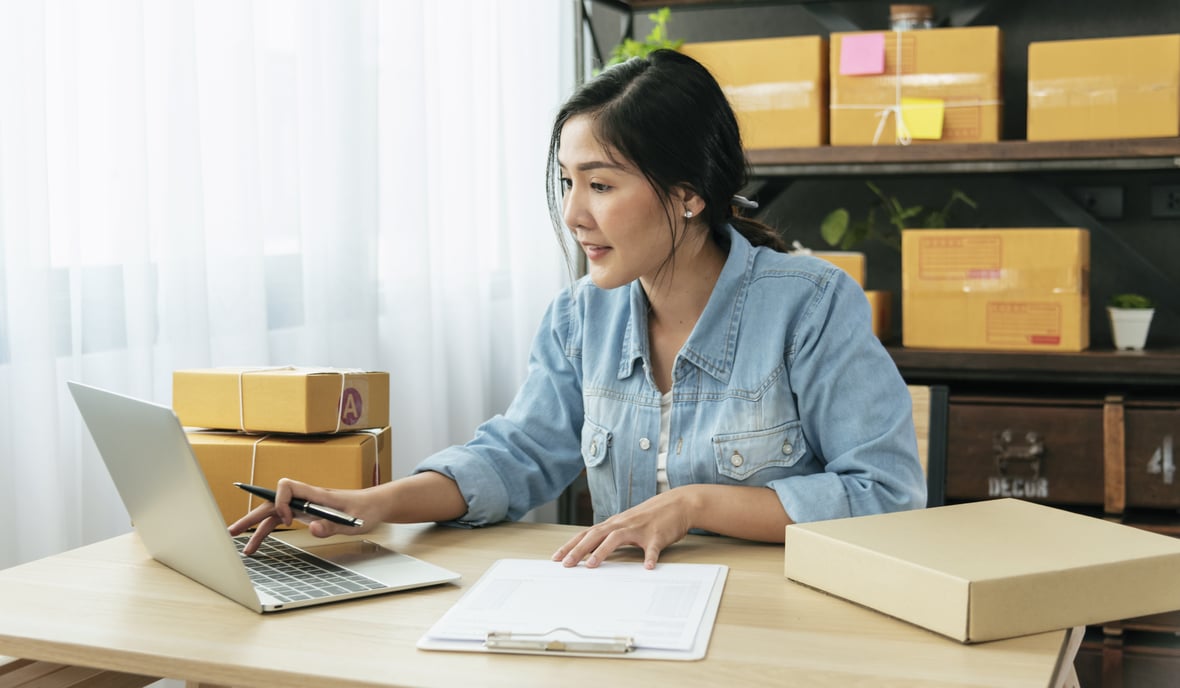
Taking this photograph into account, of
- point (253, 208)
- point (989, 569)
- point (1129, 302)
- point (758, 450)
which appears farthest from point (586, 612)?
point (1129, 302)

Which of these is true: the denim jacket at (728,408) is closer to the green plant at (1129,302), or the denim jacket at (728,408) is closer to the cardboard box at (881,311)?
the cardboard box at (881,311)

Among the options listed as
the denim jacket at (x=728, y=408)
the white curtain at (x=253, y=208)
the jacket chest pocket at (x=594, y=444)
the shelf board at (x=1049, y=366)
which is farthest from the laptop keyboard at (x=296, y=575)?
the shelf board at (x=1049, y=366)

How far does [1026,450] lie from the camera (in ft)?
7.99

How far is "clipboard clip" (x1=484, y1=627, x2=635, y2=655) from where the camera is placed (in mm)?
885

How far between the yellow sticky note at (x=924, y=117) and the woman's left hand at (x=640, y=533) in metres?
1.52

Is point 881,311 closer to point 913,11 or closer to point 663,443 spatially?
point 913,11

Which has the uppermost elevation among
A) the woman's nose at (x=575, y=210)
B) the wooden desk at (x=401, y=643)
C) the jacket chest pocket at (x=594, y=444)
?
the woman's nose at (x=575, y=210)

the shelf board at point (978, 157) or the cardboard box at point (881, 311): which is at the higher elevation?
the shelf board at point (978, 157)

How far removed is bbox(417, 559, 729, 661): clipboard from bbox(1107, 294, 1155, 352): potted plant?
1.70 meters

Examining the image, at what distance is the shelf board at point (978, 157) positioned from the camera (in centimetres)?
234

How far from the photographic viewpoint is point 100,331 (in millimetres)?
1627

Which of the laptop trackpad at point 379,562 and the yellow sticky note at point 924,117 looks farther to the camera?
the yellow sticky note at point 924,117

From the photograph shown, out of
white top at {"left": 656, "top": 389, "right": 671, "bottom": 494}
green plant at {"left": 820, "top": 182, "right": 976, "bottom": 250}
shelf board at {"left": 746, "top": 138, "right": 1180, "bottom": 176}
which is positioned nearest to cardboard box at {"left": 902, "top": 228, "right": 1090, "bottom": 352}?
shelf board at {"left": 746, "top": 138, "right": 1180, "bottom": 176}

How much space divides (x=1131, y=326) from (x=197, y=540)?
6.84 ft
